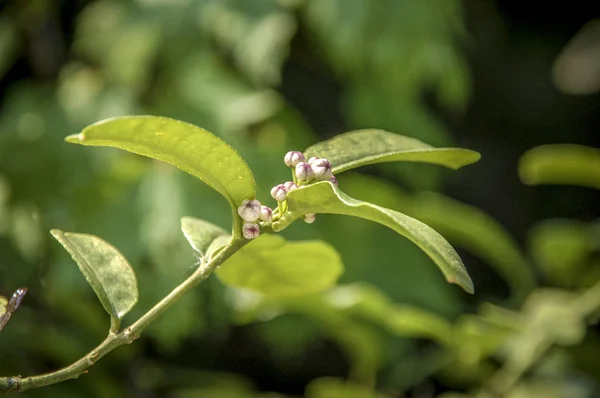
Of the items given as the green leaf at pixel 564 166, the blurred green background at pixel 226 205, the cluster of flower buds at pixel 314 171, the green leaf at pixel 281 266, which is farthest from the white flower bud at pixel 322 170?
the green leaf at pixel 564 166

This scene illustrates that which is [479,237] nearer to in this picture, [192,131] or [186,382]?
[186,382]

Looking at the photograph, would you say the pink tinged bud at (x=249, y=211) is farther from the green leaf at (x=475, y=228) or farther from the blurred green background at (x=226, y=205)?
the green leaf at (x=475, y=228)

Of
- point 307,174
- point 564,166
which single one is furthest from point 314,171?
point 564,166

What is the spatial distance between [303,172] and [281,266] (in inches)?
6.0

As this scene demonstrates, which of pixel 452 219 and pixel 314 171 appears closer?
pixel 314 171

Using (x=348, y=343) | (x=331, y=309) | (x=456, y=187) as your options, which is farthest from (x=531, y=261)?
(x=331, y=309)

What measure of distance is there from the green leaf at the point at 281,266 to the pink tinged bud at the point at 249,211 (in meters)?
0.11

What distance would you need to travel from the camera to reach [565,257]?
1.53 metres

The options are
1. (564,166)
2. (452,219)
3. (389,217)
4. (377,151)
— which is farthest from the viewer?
(452,219)

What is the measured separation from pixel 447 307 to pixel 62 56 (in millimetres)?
915

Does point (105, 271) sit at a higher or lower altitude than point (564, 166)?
lower

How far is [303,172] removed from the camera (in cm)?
54

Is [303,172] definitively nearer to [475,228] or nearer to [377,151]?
[377,151]

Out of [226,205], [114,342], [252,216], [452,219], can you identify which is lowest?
[114,342]
